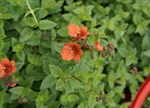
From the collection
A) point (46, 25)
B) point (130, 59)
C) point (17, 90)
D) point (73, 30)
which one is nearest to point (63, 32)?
point (46, 25)

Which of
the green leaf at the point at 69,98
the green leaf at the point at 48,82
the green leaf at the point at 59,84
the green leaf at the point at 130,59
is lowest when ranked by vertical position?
the green leaf at the point at 130,59

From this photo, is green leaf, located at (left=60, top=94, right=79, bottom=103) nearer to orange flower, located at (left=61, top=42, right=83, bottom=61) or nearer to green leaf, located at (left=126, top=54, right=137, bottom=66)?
orange flower, located at (left=61, top=42, right=83, bottom=61)

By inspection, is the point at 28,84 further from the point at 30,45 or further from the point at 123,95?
the point at 123,95

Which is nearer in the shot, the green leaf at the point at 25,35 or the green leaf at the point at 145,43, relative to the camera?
the green leaf at the point at 25,35

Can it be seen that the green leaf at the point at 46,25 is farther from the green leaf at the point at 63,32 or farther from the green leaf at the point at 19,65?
the green leaf at the point at 19,65

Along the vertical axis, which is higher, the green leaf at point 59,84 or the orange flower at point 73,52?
the orange flower at point 73,52

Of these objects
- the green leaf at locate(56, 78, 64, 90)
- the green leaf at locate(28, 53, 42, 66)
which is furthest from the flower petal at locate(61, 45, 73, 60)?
the green leaf at locate(28, 53, 42, 66)

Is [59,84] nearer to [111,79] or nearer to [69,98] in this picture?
[69,98]

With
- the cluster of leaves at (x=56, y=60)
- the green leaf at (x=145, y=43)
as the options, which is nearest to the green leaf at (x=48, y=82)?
the cluster of leaves at (x=56, y=60)
